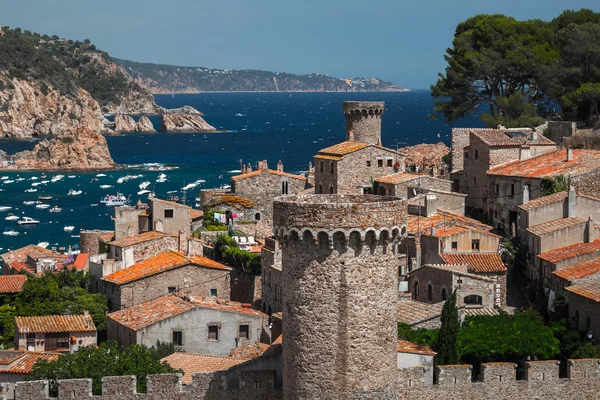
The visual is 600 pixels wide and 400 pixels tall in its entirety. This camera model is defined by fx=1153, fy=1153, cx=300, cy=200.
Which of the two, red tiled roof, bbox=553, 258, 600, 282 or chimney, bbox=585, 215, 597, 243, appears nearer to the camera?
red tiled roof, bbox=553, 258, 600, 282

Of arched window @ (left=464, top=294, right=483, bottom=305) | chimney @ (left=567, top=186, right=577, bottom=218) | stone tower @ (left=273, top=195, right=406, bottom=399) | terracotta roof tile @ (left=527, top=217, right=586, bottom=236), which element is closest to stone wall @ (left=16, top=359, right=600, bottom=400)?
stone tower @ (left=273, top=195, right=406, bottom=399)

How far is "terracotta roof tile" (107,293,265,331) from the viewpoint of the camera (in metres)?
37.9

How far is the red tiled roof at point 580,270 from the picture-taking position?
35500 millimetres

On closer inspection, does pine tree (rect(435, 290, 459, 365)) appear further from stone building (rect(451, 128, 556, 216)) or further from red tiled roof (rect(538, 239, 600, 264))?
stone building (rect(451, 128, 556, 216))

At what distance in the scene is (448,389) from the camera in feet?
87.7

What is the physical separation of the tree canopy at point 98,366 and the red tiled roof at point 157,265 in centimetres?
1056

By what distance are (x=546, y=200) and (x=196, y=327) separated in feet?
43.6

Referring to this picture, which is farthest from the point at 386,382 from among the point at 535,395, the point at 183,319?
the point at 183,319

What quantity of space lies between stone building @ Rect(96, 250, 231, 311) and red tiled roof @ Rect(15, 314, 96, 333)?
7.28 feet

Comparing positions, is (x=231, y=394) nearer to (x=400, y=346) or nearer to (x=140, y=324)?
(x=400, y=346)

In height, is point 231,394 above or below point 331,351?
below

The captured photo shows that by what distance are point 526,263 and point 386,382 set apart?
19.3m

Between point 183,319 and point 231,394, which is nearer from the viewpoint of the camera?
point 231,394

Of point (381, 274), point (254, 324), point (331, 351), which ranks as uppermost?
point (381, 274)
